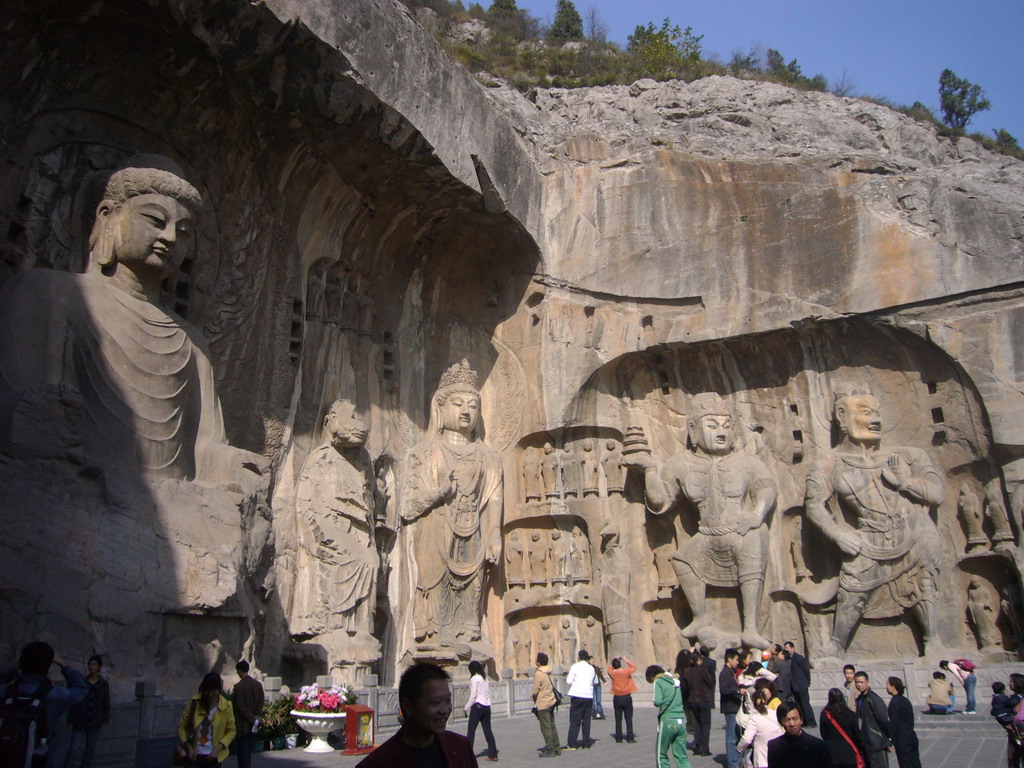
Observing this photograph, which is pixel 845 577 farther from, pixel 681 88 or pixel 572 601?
pixel 681 88

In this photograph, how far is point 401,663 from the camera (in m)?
11.2

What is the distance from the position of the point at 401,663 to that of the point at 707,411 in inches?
205

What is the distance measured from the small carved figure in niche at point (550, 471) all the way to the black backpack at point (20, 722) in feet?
28.9

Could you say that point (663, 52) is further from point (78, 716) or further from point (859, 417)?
point (78, 716)

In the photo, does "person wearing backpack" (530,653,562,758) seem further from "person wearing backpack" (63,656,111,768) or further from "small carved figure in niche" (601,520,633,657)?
"small carved figure in niche" (601,520,633,657)

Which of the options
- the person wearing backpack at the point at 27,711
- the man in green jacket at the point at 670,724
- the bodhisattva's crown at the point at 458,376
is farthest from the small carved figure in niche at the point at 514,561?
the person wearing backpack at the point at 27,711

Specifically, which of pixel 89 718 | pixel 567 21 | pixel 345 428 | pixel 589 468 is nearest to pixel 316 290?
pixel 345 428

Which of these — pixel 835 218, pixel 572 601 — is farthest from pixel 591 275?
pixel 572 601

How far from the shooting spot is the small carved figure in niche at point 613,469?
12.8 m

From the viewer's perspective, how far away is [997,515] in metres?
11.3

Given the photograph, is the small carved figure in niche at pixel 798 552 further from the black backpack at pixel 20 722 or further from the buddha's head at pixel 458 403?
the black backpack at pixel 20 722

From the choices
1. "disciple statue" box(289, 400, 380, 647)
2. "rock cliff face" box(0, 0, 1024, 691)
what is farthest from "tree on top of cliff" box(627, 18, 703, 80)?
"disciple statue" box(289, 400, 380, 647)

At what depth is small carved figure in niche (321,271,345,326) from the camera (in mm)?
11477

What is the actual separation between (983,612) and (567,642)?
505 centimetres
